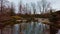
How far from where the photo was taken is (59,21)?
3.55m

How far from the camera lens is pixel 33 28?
3.88m

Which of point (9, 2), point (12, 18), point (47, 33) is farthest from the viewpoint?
point (9, 2)

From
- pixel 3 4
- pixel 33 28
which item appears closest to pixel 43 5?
pixel 33 28

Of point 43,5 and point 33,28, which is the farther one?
point 43,5

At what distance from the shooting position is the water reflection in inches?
142

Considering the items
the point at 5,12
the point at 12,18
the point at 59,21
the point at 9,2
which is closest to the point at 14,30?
the point at 12,18

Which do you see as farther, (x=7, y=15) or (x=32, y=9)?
(x=32, y=9)

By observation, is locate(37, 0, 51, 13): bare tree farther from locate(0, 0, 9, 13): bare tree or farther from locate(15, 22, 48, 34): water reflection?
locate(0, 0, 9, 13): bare tree

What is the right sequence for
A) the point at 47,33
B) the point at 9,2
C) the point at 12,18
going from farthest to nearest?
the point at 9,2 → the point at 12,18 → the point at 47,33

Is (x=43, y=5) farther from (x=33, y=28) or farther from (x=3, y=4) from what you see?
(x=3, y=4)

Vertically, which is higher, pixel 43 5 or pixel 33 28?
pixel 43 5

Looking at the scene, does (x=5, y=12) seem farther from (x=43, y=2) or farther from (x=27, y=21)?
(x=43, y=2)

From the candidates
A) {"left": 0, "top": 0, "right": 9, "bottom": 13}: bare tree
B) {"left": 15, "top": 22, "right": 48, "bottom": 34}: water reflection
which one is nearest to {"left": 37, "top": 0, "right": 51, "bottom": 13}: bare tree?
{"left": 15, "top": 22, "right": 48, "bottom": 34}: water reflection

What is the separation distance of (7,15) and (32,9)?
789 millimetres
